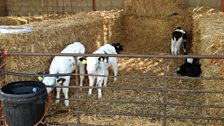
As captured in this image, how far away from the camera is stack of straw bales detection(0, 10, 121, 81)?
18.7ft

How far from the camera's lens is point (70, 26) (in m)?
7.88

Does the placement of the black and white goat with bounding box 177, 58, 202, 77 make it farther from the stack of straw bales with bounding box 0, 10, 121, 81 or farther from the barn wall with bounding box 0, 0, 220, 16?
the barn wall with bounding box 0, 0, 220, 16

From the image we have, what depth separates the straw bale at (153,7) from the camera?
461 inches

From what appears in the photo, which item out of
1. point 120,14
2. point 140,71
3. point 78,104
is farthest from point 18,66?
point 120,14

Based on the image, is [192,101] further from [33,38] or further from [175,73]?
[33,38]

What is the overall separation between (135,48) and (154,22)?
1.22 meters

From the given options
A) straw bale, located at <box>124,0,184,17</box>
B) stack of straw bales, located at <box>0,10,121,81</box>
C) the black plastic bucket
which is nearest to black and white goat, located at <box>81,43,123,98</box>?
stack of straw bales, located at <box>0,10,121,81</box>

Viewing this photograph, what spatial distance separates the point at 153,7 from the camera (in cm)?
1207

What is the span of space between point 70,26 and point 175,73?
3154 mm

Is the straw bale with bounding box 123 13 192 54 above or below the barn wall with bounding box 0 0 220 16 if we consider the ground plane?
below

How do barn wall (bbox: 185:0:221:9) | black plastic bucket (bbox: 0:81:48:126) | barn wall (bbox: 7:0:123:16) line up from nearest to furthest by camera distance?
black plastic bucket (bbox: 0:81:48:126) < barn wall (bbox: 185:0:221:9) < barn wall (bbox: 7:0:123:16)

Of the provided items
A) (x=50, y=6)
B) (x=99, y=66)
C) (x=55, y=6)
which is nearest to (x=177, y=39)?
(x=99, y=66)

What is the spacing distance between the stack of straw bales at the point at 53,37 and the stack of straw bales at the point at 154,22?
122 centimetres

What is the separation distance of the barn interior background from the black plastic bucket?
0.76 meters
